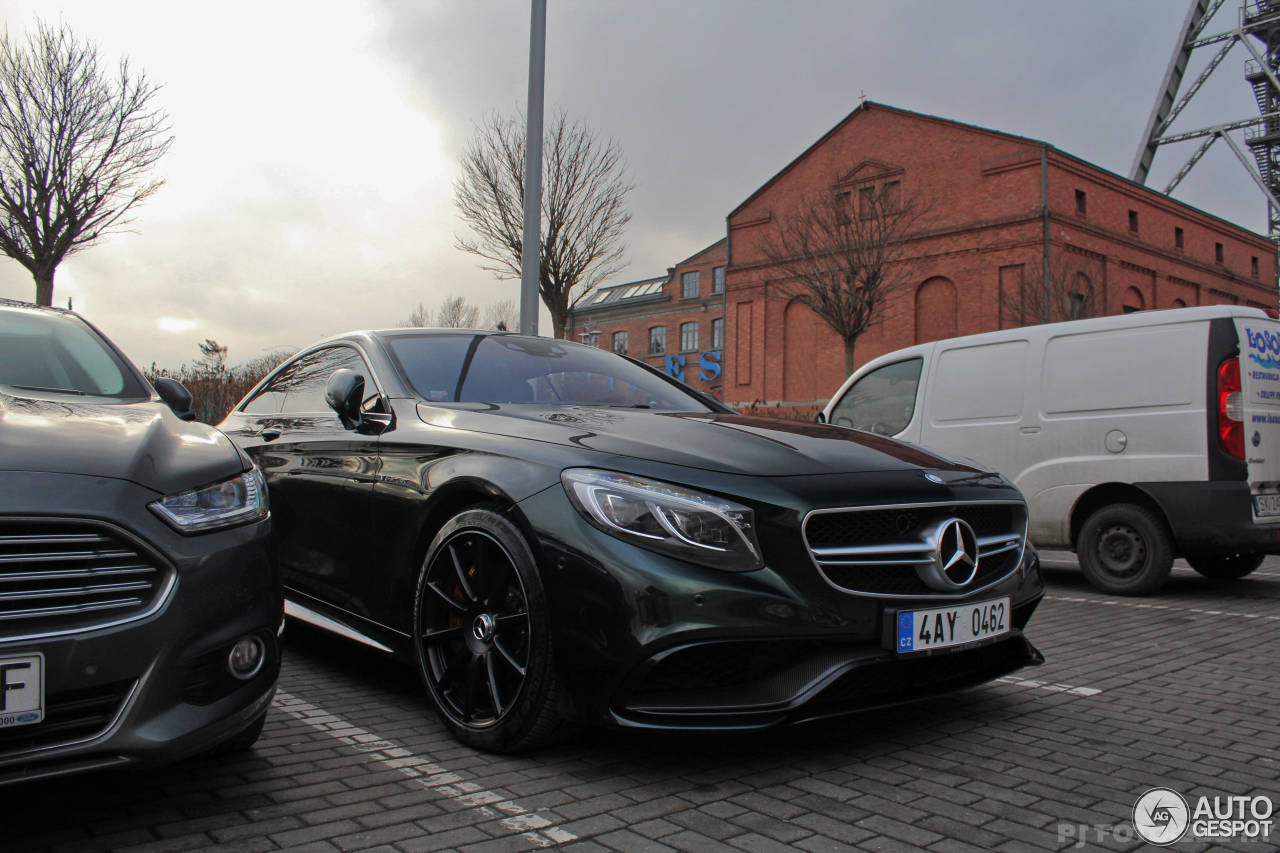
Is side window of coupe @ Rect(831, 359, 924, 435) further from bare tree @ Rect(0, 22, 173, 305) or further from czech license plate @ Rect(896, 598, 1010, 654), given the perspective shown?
bare tree @ Rect(0, 22, 173, 305)

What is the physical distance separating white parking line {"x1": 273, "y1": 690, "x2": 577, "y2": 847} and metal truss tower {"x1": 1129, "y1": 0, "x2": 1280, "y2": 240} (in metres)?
60.5

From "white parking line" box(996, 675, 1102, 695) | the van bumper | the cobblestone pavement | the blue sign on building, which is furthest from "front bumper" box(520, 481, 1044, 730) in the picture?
the blue sign on building

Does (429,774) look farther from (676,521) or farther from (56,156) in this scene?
(56,156)

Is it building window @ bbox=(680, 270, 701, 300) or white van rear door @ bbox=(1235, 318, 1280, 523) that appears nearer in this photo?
white van rear door @ bbox=(1235, 318, 1280, 523)

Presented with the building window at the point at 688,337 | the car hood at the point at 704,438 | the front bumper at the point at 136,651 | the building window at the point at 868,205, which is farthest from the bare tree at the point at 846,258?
the building window at the point at 688,337

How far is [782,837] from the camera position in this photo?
2.34m

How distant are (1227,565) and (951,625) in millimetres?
5849

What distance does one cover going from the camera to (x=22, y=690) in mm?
2037

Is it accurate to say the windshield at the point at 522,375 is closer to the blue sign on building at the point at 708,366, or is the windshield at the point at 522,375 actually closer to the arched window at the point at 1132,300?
the arched window at the point at 1132,300

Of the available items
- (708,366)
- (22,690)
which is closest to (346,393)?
(22,690)

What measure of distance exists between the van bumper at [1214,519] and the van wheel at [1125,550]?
0.14 metres

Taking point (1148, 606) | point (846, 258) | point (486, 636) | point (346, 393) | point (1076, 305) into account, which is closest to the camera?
point (486, 636)

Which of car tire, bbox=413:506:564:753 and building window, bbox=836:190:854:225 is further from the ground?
building window, bbox=836:190:854:225

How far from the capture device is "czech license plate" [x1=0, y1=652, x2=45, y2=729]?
2.01 metres
